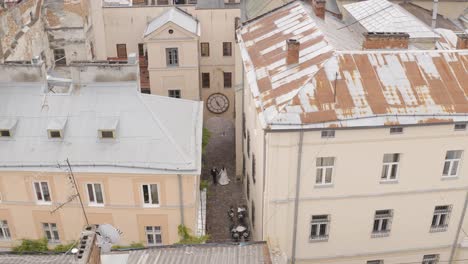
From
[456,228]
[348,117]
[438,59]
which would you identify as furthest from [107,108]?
[456,228]

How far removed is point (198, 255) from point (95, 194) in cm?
928

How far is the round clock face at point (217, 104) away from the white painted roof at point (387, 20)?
15200 millimetres

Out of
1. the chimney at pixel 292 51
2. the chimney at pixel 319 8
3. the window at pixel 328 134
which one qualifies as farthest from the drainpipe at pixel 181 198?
the chimney at pixel 319 8

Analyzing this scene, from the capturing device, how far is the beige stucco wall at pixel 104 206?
25.8 m

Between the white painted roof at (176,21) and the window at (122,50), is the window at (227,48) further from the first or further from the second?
the window at (122,50)

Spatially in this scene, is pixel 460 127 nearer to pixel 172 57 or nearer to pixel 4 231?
pixel 172 57

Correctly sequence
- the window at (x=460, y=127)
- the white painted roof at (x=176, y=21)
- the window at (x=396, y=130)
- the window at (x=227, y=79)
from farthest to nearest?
the window at (x=227, y=79), the white painted roof at (x=176, y=21), the window at (x=460, y=127), the window at (x=396, y=130)

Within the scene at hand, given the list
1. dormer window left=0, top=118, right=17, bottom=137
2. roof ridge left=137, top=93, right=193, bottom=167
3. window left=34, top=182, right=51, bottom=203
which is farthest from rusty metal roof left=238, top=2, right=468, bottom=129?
dormer window left=0, top=118, right=17, bottom=137

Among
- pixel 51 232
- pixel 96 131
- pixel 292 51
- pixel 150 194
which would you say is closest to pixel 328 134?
pixel 292 51

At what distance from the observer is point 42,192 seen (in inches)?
1045

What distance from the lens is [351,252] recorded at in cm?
2738

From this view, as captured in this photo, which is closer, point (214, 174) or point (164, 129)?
point (164, 129)

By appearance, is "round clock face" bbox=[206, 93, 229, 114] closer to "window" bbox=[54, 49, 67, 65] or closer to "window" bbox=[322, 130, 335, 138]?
"window" bbox=[54, 49, 67, 65]

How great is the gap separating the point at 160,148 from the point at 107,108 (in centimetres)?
381
